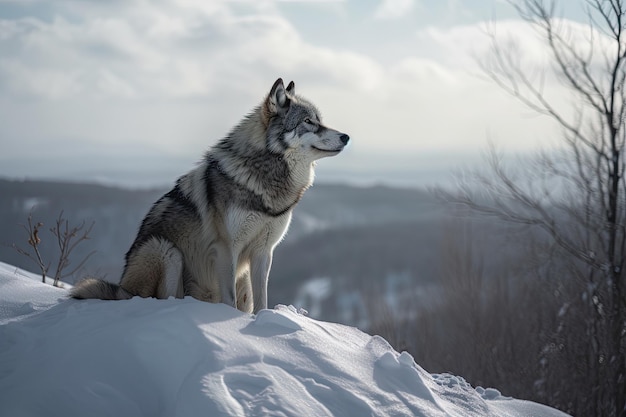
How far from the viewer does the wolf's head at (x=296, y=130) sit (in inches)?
231

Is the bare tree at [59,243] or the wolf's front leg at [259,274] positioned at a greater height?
the wolf's front leg at [259,274]

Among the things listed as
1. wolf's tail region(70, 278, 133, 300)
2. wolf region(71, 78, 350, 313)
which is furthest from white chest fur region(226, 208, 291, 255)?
wolf's tail region(70, 278, 133, 300)

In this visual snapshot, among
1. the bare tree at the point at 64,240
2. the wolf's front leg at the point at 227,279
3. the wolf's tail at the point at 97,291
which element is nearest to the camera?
the wolf's front leg at the point at 227,279

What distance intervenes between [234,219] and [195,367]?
5.56ft

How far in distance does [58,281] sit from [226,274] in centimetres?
379

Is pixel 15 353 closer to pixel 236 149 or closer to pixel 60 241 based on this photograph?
pixel 236 149

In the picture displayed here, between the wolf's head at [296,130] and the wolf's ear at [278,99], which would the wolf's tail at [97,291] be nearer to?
the wolf's head at [296,130]

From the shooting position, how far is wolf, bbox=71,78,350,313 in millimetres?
5738

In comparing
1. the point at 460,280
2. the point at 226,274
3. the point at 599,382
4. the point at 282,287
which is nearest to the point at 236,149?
the point at 226,274

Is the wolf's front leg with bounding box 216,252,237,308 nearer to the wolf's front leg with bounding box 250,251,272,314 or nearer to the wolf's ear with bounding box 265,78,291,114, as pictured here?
the wolf's front leg with bounding box 250,251,272,314

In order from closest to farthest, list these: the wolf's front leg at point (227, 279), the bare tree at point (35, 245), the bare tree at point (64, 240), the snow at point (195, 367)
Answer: the snow at point (195, 367) → the wolf's front leg at point (227, 279) → the bare tree at point (35, 245) → the bare tree at point (64, 240)

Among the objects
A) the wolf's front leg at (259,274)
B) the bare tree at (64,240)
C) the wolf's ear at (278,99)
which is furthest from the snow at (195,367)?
the bare tree at (64,240)

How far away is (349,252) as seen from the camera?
10662cm

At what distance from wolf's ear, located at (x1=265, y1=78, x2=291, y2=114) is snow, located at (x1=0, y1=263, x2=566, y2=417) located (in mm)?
2015
